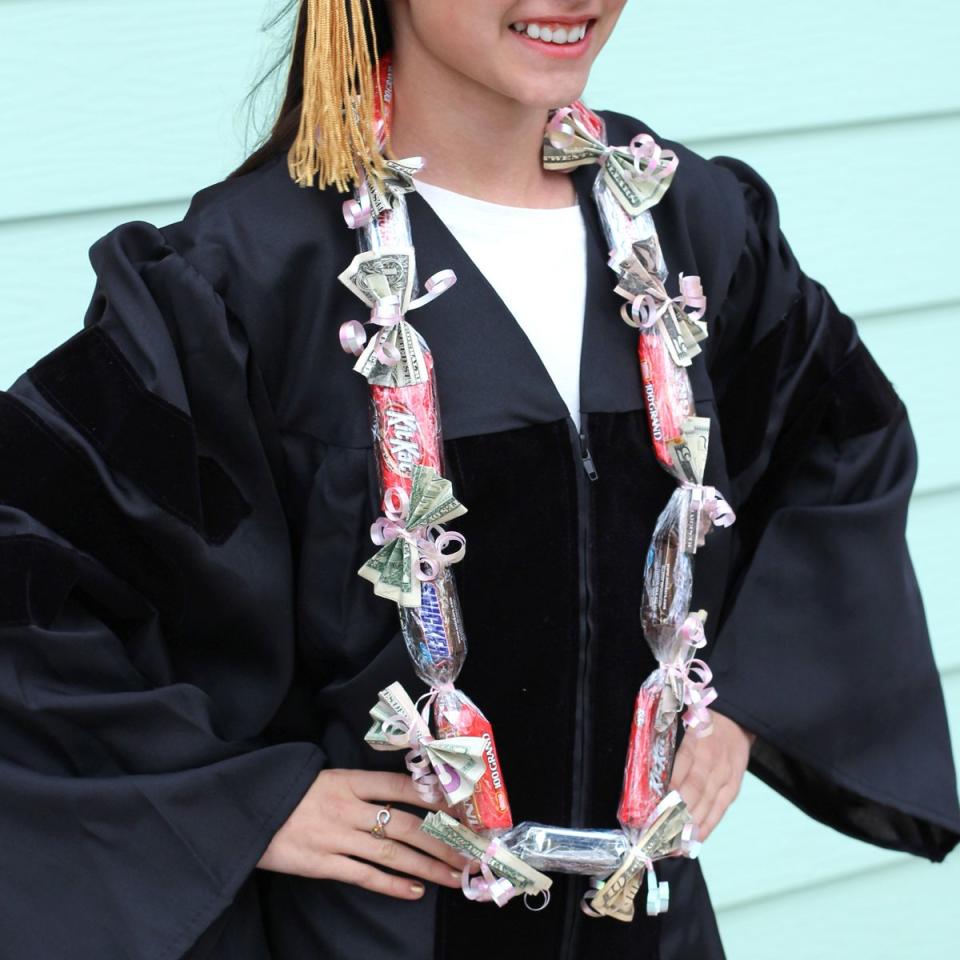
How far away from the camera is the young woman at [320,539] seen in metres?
1.40

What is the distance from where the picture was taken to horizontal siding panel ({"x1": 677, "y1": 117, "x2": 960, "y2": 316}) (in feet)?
8.42

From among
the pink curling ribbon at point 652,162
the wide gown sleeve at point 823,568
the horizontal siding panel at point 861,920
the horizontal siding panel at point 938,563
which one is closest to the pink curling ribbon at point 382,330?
the pink curling ribbon at point 652,162

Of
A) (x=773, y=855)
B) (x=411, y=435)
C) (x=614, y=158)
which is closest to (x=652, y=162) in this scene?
(x=614, y=158)

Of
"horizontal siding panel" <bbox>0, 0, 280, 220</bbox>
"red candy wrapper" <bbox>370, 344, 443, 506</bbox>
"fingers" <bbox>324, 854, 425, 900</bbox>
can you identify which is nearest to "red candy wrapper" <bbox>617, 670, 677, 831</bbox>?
"fingers" <bbox>324, 854, 425, 900</bbox>

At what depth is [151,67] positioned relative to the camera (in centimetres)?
215

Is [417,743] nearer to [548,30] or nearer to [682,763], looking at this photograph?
[682,763]

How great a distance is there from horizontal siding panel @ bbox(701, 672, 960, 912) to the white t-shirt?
4.73ft

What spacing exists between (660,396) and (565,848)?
0.44 metres

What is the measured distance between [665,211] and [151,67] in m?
0.86

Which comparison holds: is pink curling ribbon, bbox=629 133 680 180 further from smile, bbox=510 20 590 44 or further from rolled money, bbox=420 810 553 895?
rolled money, bbox=420 810 553 895

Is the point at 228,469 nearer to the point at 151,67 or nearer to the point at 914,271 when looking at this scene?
the point at 151,67

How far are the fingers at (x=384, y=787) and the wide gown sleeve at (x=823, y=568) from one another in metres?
0.40

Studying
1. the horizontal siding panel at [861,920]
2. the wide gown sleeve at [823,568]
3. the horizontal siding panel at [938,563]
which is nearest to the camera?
the wide gown sleeve at [823,568]

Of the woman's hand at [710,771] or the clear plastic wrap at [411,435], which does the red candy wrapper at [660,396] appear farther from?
the woman's hand at [710,771]
